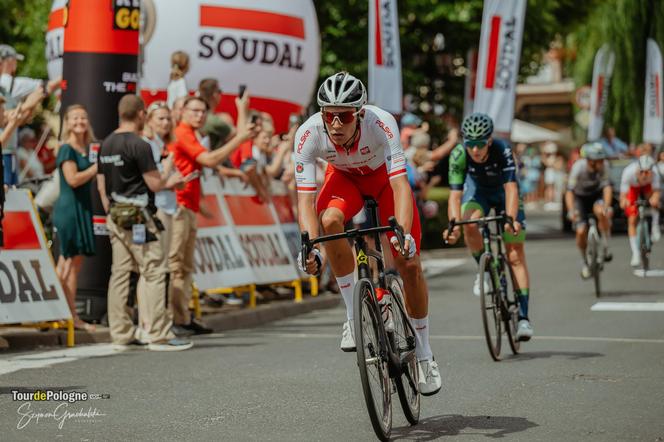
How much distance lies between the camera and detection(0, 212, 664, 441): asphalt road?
24.7ft

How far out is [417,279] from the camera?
7.98 meters

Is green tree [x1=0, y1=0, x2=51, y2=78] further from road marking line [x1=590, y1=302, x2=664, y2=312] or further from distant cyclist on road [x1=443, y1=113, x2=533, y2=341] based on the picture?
distant cyclist on road [x1=443, y1=113, x2=533, y2=341]

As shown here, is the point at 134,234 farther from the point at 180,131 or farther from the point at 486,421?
the point at 486,421

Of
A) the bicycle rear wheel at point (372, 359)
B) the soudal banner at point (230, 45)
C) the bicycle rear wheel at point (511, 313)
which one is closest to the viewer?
the bicycle rear wheel at point (372, 359)

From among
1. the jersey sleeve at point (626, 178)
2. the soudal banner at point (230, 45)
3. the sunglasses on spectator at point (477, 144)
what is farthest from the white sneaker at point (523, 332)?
the jersey sleeve at point (626, 178)

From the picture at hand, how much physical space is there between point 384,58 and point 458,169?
10136mm

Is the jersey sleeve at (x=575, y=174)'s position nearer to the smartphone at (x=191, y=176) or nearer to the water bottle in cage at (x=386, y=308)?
the smartphone at (x=191, y=176)

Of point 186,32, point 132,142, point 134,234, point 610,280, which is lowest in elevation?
point 610,280

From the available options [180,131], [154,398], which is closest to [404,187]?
[154,398]

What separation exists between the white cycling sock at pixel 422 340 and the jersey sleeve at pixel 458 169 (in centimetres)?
358

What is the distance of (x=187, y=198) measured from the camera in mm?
12758

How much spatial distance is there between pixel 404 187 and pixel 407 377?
42.0 inches

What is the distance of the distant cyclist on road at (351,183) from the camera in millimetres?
7344

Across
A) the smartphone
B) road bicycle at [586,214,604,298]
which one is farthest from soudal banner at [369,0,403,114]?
the smartphone
